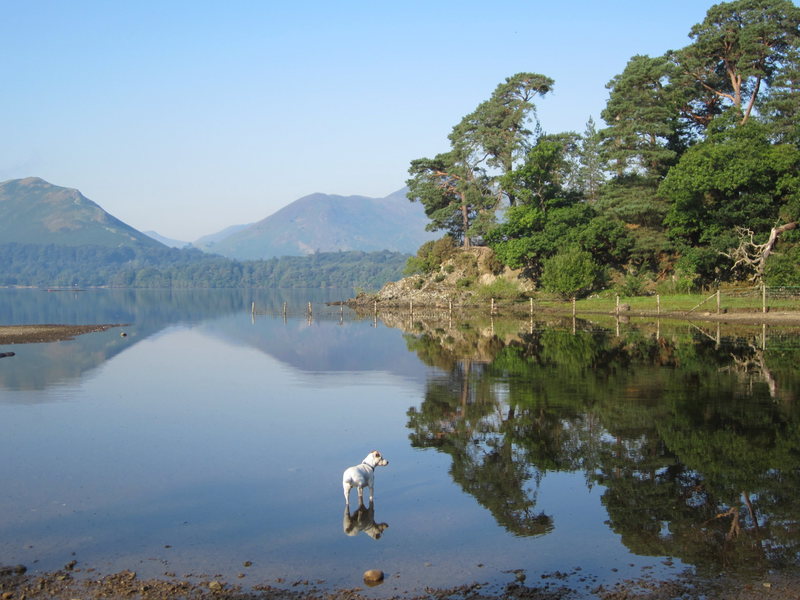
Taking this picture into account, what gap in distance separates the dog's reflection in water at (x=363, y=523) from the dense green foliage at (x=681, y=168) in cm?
4629

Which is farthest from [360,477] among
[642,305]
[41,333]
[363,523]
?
[642,305]

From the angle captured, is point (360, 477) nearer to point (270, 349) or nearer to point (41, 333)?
point (270, 349)

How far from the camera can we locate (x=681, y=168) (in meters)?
55.7

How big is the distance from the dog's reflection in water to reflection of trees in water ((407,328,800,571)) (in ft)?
6.65

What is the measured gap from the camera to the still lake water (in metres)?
10.5

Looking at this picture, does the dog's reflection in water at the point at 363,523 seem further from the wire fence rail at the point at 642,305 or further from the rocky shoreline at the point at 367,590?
the wire fence rail at the point at 642,305

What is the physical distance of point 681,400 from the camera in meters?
21.4

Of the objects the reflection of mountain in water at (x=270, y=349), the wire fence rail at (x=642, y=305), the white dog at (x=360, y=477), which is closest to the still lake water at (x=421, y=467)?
the white dog at (x=360, y=477)

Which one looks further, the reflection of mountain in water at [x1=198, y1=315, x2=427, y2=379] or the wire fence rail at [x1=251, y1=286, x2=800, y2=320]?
the wire fence rail at [x1=251, y1=286, x2=800, y2=320]

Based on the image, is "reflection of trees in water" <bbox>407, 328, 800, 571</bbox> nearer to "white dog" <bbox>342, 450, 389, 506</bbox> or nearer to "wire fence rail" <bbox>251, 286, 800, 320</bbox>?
"white dog" <bbox>342, 450, 389, 506</bbox>

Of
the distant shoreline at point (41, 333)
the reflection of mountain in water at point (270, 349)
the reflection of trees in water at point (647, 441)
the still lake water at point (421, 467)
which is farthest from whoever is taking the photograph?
the distant shoreline at point (41, 333)

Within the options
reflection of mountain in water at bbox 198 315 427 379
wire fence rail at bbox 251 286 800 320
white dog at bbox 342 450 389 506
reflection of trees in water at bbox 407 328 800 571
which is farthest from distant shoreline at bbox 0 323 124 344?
white dog at bbox 342 450 389 506

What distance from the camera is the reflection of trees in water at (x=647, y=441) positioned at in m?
11.4

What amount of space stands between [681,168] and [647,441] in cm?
4399
